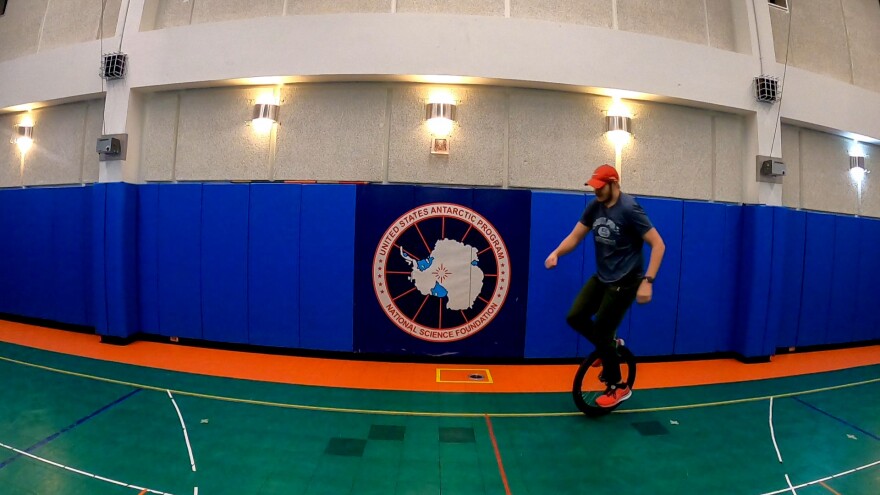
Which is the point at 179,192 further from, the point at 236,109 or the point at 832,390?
the point at 832,390

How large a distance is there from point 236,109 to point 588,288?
533 centimetres

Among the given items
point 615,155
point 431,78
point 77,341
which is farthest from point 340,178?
point 77,341

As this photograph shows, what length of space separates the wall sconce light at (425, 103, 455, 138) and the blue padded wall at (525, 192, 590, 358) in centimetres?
150

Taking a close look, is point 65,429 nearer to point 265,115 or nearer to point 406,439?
point 406,439

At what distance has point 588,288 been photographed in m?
3.14

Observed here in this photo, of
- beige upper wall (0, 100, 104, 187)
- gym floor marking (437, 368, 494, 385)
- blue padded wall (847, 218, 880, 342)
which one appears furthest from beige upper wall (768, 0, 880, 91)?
beige upper wall (0, 100, 104, 187)

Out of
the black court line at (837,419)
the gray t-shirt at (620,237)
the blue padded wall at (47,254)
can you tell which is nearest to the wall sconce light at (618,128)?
the gray t-shirt at (620,237)

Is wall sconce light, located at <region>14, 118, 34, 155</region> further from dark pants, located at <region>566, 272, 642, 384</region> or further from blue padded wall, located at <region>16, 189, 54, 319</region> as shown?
dark pants, located at <region>566, 272, 642, 384</region>

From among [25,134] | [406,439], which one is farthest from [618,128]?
[25,134]

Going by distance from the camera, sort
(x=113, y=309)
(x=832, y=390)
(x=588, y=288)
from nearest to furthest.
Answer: (x=588, y=288) → (x=832, y=390) → (x=113, y=309)

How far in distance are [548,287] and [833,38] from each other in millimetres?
6979

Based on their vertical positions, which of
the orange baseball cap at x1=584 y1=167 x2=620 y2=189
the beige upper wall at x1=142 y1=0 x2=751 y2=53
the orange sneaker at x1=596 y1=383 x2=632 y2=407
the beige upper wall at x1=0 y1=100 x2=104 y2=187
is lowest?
the orange sneaker at x1=596 y1=383 x2=632 y2=407

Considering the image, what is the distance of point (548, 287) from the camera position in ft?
15.5

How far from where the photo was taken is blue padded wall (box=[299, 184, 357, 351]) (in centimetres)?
470
